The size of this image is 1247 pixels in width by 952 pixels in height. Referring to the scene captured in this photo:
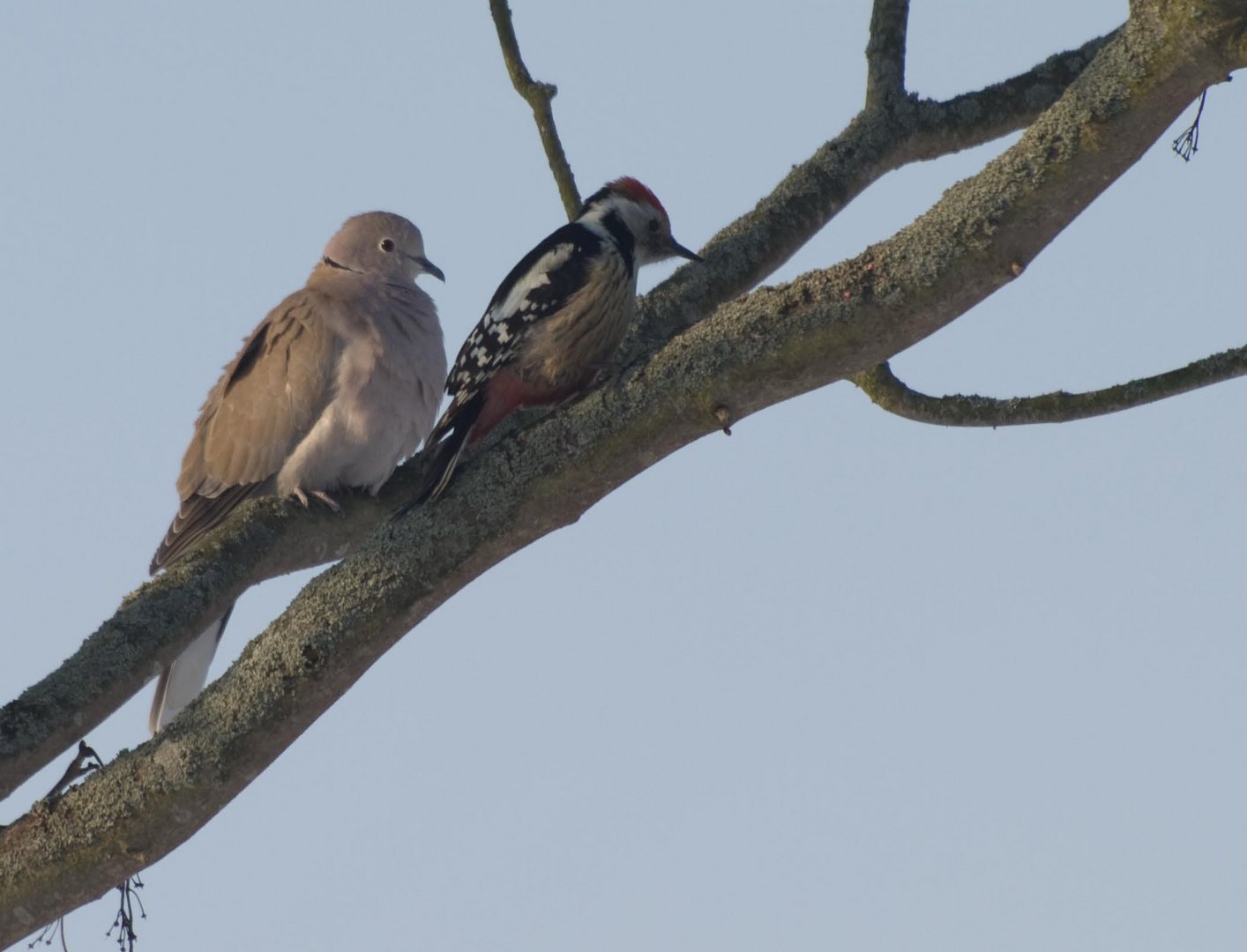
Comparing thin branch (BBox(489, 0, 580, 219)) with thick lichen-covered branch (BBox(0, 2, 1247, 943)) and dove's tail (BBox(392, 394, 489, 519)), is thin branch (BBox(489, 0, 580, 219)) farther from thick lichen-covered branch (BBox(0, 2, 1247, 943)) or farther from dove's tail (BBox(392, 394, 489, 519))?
thick lichen-covered branch (BBox(0, 2, 1247, 943))

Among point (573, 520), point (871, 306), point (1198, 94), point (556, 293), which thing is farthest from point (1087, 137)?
point (556, 293)

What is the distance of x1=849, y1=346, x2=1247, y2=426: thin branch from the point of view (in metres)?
3.16

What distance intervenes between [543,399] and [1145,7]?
2.63m

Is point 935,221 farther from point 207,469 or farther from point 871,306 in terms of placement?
point 207,469

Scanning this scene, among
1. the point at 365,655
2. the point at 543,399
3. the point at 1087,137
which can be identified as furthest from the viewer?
the point at 543,399

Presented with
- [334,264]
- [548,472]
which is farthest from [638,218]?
[548,472]

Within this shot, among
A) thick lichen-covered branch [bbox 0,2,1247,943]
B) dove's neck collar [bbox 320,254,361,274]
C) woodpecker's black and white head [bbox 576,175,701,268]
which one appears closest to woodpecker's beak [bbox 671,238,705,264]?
woodpecker's black and white head [bbox 576,175,701,268]

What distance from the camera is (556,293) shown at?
16.0ft

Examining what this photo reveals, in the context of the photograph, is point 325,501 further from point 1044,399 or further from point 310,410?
point 1044,399

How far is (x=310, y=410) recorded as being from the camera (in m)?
5.08

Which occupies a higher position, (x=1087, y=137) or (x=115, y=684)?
(x=1087, y=137)

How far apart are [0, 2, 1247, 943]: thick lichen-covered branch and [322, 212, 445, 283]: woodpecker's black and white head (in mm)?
2948

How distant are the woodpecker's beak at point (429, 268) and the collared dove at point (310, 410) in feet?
1.26

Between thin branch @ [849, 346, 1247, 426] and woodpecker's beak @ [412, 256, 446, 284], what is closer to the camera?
thin branch @ [849, 346, 1247, 426]
